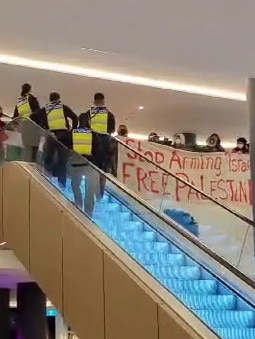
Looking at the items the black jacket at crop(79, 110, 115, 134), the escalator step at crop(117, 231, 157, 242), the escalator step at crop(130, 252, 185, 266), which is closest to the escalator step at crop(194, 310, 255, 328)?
the escalator step at crop(130, 252, 185, 266)

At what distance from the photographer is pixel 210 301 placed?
24.5ft

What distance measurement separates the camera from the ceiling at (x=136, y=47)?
10008mm

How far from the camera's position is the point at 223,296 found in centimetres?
730

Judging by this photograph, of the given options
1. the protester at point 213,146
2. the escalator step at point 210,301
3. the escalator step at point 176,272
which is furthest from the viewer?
the protester at point 213,146

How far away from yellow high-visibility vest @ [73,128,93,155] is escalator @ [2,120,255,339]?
0.52 meters

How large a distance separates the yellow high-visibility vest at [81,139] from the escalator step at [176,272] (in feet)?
9.10

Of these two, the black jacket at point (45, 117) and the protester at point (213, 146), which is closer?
the black jacket at point (45, 117)

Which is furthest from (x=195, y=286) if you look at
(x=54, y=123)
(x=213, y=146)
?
(x=213, y=146)

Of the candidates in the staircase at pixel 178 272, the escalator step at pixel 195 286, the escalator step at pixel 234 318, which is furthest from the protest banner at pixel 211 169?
the escalator step at pixel 234 318

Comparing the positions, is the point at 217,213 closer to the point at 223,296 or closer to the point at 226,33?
the point at 226,33

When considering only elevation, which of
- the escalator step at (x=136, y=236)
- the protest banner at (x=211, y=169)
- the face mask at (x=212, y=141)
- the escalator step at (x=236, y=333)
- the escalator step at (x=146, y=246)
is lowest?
the escalator step at (x=236, y=333)

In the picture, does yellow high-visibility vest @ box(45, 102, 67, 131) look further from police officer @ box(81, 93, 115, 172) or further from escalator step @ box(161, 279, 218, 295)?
escalator step @ box(161, 279, 218, 295)

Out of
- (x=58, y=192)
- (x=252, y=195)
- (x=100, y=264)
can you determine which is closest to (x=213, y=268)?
(x=100, y=264)

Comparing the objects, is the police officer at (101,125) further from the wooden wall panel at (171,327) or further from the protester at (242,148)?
the protester at (242,148)
